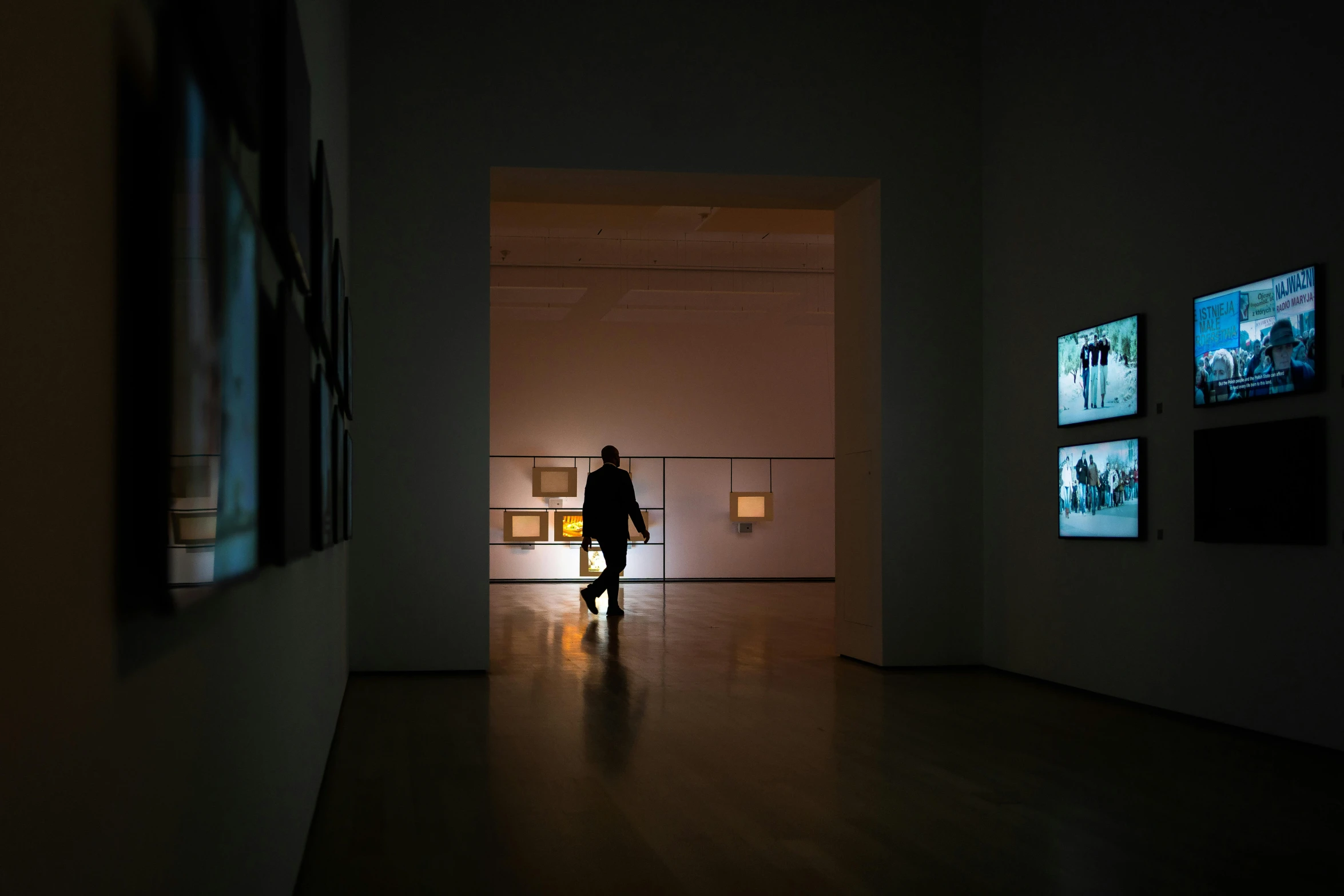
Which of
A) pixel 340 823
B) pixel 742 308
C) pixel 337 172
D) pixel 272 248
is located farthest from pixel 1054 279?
pixel 742 308

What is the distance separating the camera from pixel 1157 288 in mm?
6762

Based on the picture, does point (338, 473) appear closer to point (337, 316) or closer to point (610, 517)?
point (337, 316)

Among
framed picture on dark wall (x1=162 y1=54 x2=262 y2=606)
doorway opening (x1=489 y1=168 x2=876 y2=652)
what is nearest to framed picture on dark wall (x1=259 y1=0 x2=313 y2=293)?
framed picture on dark wall (x1=162 y1=54 x2=262 y2=606)

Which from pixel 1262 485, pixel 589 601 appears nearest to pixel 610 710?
pixel 1262 485

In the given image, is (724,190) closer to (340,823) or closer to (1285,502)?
(1285,502)

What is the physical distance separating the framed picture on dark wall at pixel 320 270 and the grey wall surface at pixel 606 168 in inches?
163

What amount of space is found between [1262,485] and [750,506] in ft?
46.4

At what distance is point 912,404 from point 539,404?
37.5 feet

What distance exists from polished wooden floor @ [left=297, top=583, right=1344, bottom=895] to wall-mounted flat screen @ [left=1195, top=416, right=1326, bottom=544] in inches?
40.4

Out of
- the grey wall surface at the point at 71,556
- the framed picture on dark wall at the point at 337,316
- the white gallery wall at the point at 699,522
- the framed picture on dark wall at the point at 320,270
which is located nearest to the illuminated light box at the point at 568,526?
the white gallery wall at the point at 699,522

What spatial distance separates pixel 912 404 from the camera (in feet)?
28.3

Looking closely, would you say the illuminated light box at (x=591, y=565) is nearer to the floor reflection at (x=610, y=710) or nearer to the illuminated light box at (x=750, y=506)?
the illuminated light box at (x=750, y=506)

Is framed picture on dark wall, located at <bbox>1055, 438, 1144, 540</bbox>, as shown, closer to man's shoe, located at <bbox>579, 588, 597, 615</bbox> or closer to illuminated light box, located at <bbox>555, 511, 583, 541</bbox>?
man's shoe, located at <bbox>579, 588, 597, 615</bbox>

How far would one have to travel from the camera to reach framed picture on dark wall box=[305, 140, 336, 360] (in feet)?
10.9
